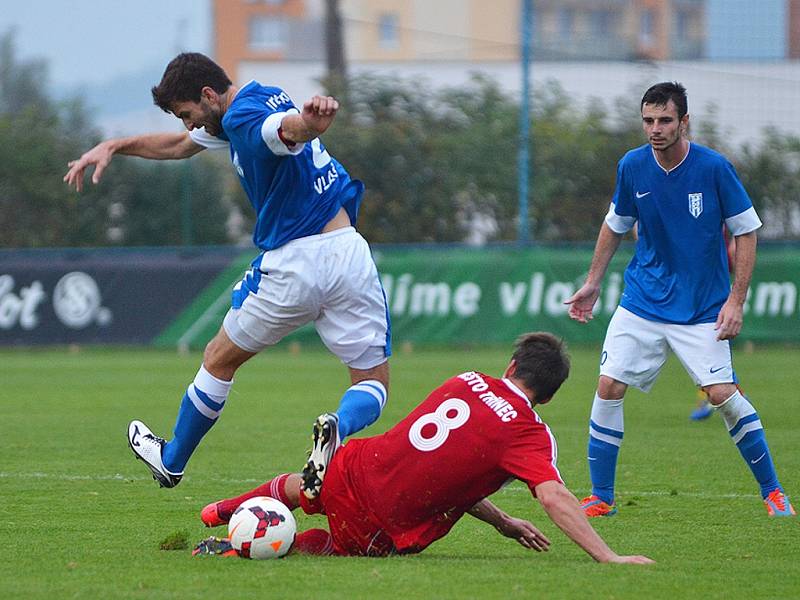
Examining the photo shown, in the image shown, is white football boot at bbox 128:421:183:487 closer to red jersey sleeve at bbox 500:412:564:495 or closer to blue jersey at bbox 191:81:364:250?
blue jersey at bbox 191:81:364:250

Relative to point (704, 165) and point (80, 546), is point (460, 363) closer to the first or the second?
point (704, 165)

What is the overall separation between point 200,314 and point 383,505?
14.7 metres

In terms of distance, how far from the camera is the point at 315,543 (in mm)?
6180

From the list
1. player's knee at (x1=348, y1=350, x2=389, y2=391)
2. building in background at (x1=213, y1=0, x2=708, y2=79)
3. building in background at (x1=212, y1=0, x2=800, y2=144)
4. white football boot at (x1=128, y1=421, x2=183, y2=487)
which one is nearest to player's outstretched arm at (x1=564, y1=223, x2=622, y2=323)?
player's knee at (x1=348, y1=350, x2=389, y2=391)

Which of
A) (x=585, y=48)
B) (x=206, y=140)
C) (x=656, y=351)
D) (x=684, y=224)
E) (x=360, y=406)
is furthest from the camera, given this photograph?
(x=585, y=48)

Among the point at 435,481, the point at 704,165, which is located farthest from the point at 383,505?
the point at 704,165

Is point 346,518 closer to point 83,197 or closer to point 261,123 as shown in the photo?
point 261,123

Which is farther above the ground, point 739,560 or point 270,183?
point 270,183

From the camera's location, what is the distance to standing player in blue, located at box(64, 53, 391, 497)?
6410 mm

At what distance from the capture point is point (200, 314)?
20.3m

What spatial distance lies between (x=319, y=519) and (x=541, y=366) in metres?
2.04

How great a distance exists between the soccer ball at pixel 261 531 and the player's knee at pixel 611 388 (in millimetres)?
2341

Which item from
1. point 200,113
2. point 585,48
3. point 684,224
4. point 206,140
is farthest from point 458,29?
point 200,113

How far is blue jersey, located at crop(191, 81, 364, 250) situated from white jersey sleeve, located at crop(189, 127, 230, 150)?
0.57 ft
